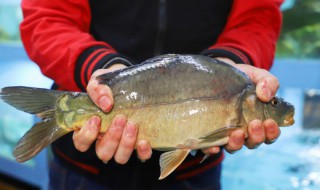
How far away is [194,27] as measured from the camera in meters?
1.11

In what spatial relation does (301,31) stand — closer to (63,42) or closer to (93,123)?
(63,42)

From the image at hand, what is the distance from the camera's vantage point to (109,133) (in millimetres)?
852

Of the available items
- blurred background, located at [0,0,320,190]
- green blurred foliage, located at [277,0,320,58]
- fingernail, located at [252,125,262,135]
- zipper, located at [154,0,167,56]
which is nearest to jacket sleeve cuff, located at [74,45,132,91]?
zipper, located at [154,0,167,56]

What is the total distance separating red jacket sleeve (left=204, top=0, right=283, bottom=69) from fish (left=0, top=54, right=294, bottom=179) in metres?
0.20

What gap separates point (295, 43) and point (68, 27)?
1.20 metres

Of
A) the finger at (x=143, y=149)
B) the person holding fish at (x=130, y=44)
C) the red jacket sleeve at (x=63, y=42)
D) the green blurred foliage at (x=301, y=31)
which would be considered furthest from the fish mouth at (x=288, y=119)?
the green blurred foliage at (x=301, y=31)

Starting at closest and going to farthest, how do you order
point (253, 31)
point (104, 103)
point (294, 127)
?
point (104, 103) → point (253, 31) → point (294, 127)

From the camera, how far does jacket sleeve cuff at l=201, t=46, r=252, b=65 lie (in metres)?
1.05

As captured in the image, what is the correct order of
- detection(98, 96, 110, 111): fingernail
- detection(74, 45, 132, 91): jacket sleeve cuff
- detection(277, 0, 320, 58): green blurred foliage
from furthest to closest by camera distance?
1. detection(277, 0, 320, 58): green blurred foliage
2. detection(74, 45, 132, 91): jacket sleeve cuff
3. detection(98, 96, 110, 111): fingernail

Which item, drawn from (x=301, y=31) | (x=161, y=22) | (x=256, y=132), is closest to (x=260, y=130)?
(x=256, y=132)

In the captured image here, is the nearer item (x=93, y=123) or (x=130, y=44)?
(x=93, y=123)

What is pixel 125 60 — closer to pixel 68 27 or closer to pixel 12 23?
pixel 68 27

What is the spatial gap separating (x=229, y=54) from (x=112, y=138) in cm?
36

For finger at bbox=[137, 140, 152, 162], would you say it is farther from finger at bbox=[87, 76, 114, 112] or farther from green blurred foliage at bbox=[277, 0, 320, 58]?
green blurred foliage at bbox=[277, 0, 320, 58]
